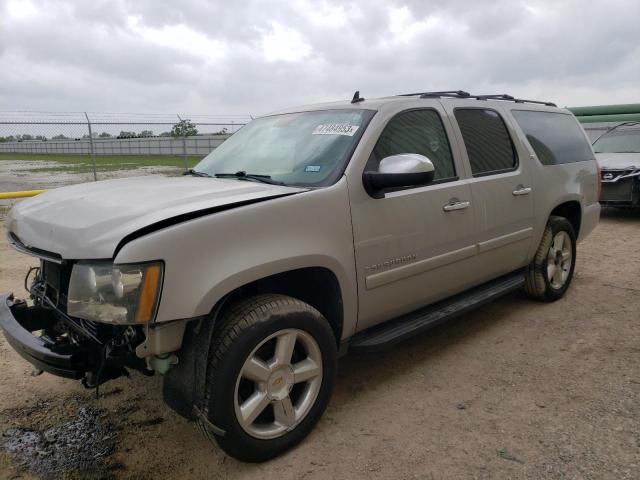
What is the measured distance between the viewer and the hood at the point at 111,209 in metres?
2.18

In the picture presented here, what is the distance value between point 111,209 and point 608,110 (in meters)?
16.3

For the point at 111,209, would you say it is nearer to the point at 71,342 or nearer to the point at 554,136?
the point at 71,342

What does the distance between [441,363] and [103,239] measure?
2427 millimetres

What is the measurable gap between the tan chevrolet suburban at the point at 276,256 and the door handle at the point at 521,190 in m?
0.02

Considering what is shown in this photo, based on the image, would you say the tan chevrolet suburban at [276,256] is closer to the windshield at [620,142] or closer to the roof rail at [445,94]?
the roof rail at [445,94]

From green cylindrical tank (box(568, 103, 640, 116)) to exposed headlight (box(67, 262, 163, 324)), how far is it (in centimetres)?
1608

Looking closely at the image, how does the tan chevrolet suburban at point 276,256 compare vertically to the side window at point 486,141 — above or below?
below

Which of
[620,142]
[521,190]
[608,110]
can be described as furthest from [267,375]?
[608,110]

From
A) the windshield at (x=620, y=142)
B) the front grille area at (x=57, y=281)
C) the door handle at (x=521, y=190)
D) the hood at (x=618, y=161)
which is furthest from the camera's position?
the windshield at (x=620, y=142)

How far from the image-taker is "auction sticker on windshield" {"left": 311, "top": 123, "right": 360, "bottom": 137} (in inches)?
121

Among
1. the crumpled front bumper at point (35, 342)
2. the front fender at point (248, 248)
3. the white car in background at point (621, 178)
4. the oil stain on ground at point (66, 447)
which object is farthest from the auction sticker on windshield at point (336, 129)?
the white car in background at point (621, 178)

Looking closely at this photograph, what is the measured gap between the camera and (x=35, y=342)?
235 cm

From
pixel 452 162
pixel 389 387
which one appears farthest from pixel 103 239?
pixel 452 162

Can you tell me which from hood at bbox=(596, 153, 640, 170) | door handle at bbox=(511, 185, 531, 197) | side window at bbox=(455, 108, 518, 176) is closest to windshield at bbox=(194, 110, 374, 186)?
side window at bbox=(455, 108, 518, 176)
